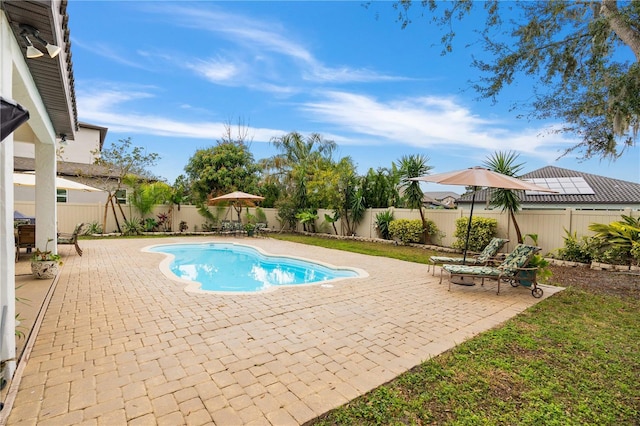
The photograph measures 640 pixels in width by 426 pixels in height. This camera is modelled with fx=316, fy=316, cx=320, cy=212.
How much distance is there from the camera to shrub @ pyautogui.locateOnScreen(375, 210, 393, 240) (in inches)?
633

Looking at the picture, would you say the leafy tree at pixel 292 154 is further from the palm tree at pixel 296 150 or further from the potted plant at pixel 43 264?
the potted plant at pixel 43 264

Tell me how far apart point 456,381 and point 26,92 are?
5952mm

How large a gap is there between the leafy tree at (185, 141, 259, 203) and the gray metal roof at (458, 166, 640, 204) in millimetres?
16144

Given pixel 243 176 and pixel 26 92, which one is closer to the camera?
pixel 26 92

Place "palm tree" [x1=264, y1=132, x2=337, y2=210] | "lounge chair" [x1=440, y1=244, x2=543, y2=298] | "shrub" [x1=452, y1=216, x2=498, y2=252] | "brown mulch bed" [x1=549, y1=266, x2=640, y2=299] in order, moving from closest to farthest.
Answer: "lounge chair" [x1=440, y1=244, x2=543, y2=298], "brown mulch bed" [x1=549, y1=266, x2=640, y2=299], "shrub" [x1=452, y1=216, x2=498, y2=252], "palm tree" [x1=264, y1=132, x2=337, y2=210]

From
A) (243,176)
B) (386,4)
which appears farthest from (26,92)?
(243,176)

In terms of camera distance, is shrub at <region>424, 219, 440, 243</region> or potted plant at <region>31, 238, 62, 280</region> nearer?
potted plant at <region>31, 238, 62, 280</region>

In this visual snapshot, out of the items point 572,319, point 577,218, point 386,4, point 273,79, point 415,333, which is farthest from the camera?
point 273,79

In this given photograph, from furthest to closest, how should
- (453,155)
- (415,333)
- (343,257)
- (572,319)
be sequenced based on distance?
1. (453,155)
2. (343,257)
3. (572,319)
4. (415,333)

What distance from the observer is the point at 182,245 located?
45.0 feet

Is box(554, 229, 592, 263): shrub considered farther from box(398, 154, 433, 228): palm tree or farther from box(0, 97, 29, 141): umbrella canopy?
box(0, 97, 29, 141): umbrella canopy

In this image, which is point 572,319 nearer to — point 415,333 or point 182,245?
point 415,333

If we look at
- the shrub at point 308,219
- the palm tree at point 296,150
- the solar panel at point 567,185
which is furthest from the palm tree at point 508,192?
the palm tree at point 296,150

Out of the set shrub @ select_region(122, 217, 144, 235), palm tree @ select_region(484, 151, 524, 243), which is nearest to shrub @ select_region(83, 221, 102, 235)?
shrub @ select_region(122, 217, 144, 235)
